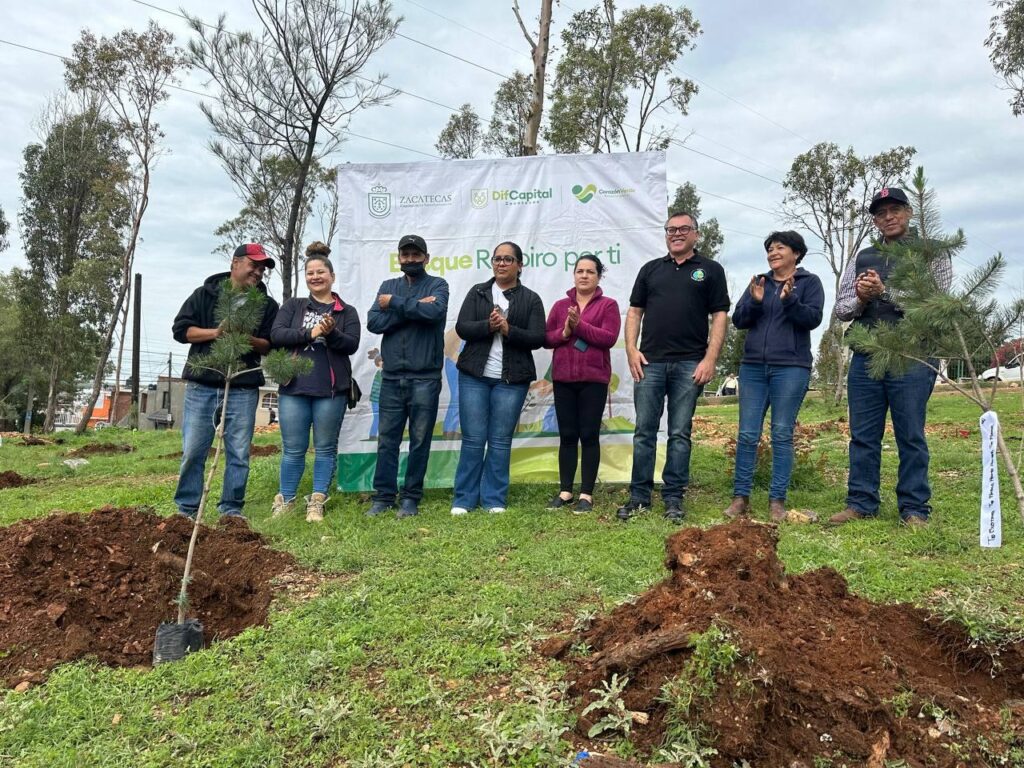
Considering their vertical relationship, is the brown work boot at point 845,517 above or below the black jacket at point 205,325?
below

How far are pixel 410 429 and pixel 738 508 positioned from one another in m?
2.43

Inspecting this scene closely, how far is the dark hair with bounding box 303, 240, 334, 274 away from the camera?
5238 millimetres

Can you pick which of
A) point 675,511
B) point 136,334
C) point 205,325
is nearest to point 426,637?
point 675,511

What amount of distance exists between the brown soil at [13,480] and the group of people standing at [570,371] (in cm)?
472

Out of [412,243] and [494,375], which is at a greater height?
[412,243]

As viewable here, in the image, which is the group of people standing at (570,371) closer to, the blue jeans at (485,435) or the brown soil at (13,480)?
the blue jeans at (485,435)

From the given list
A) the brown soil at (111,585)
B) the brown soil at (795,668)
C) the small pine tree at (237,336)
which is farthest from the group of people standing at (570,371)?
the brown soil at (795,668)

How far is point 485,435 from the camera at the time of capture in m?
5.19

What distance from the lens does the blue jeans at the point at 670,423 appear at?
474cm

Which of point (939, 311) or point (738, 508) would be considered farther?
point (738, 508)

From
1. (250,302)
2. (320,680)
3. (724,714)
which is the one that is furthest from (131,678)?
(724,714)

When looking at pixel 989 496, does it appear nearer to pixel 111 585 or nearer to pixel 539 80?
pixel 111 585

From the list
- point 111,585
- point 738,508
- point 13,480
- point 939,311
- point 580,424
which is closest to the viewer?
point 939,311

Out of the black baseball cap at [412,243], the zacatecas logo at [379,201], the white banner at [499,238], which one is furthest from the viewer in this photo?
the zacatecas logo at [379,201]
